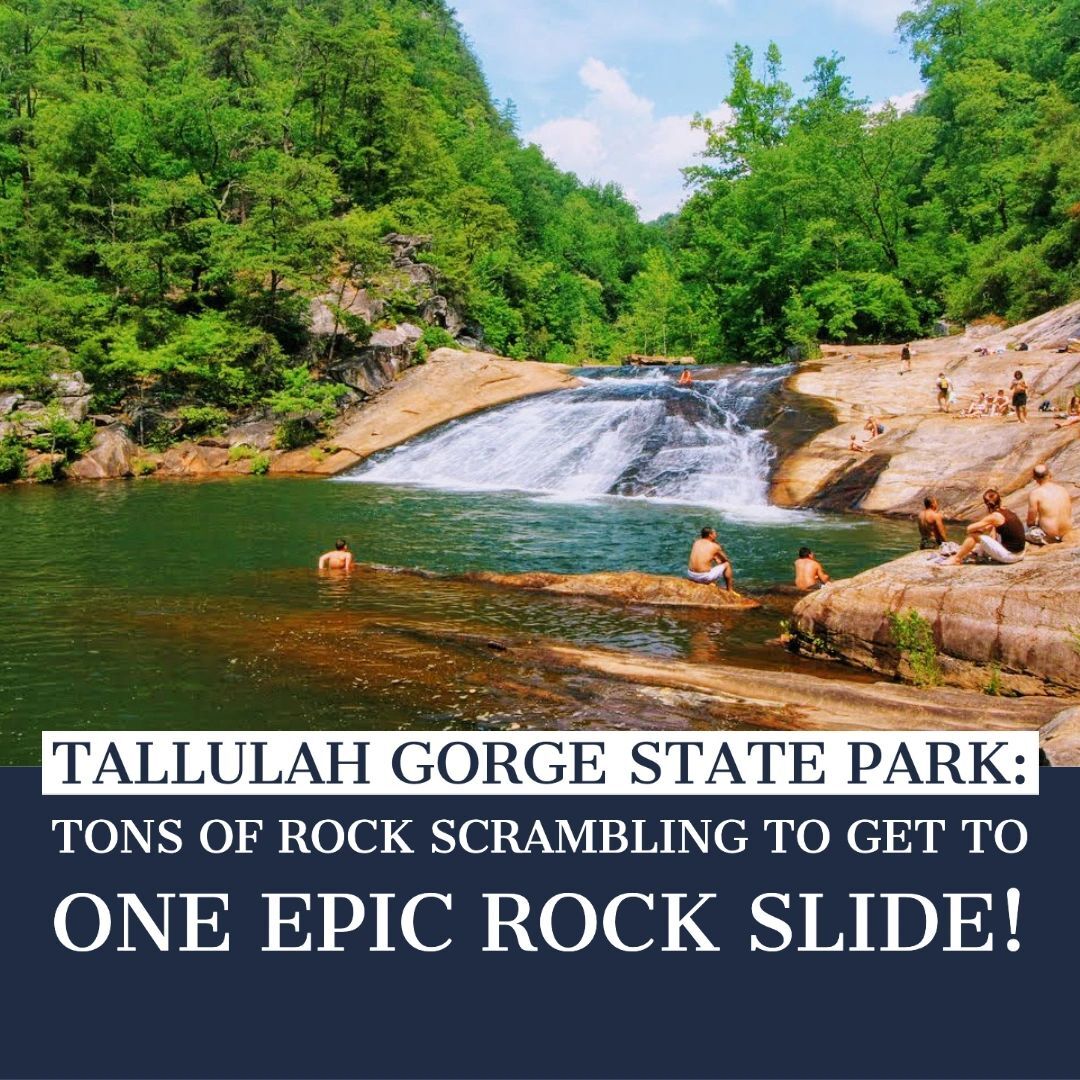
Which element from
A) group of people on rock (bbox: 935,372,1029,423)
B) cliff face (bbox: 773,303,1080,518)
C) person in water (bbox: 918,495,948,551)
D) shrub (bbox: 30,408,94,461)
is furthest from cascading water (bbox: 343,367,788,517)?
shrub (bbox: 30,408,94,461)

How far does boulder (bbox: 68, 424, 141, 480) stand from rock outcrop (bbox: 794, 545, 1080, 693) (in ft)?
92.6

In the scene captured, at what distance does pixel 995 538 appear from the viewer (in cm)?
1062

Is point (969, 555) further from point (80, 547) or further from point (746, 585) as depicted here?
point (80, 547)

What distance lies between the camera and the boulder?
31.2 meters

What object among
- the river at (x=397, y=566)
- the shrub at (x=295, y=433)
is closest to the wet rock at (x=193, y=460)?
the shrub at (x=295, y=433)

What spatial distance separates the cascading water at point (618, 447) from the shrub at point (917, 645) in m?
12.8

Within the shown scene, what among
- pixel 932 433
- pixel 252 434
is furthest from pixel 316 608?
pixel 252 434

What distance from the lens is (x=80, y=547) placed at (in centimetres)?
1802

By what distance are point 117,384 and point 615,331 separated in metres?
48.5

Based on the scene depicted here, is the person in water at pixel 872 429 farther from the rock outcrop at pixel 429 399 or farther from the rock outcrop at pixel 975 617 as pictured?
the rock outcrop at pixel 975 617

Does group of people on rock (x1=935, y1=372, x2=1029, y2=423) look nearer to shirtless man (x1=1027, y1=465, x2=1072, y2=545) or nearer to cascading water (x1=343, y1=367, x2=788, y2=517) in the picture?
cascading water (x1=343, y1=367, x2=788, y2=517)

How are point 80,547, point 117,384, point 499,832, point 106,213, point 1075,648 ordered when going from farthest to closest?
point 106,213 → point 117,384 → point 80,547 → point 1075,648 → point 499,832

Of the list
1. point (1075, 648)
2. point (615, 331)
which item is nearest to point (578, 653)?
point (1075, 648)

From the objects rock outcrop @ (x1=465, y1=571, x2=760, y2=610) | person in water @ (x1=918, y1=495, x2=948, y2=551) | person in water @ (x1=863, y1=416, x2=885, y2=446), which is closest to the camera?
rock outcrop @ (x1=465, y1=571, x2=760, y2=610)
